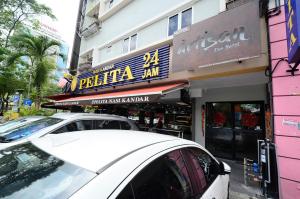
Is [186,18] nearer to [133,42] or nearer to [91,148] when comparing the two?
[133,42]

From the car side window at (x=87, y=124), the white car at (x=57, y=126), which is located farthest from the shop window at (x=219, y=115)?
the car side window at (x=87, y=124)

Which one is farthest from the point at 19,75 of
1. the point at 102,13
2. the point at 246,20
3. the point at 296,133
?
the point at 296,133

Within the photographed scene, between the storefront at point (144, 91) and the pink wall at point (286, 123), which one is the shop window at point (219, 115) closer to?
the storefront at point (144, 91)

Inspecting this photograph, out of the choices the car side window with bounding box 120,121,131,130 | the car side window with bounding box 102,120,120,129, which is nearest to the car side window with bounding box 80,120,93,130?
the car side window with bounding box 102,120,120,129

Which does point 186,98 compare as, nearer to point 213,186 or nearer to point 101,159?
point 213,186

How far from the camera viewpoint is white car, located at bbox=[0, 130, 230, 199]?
4.45ft

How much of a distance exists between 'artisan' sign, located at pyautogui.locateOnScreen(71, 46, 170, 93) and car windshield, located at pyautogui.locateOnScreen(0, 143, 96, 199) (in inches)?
233

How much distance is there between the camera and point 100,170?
142cm

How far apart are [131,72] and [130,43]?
368 cm

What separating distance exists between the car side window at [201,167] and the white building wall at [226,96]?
17.4 ft

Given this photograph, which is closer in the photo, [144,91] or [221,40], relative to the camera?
[221,40]

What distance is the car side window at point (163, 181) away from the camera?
1516 mm

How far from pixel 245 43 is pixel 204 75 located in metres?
1.42

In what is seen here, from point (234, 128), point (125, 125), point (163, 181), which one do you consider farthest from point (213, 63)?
point (163, 181)
